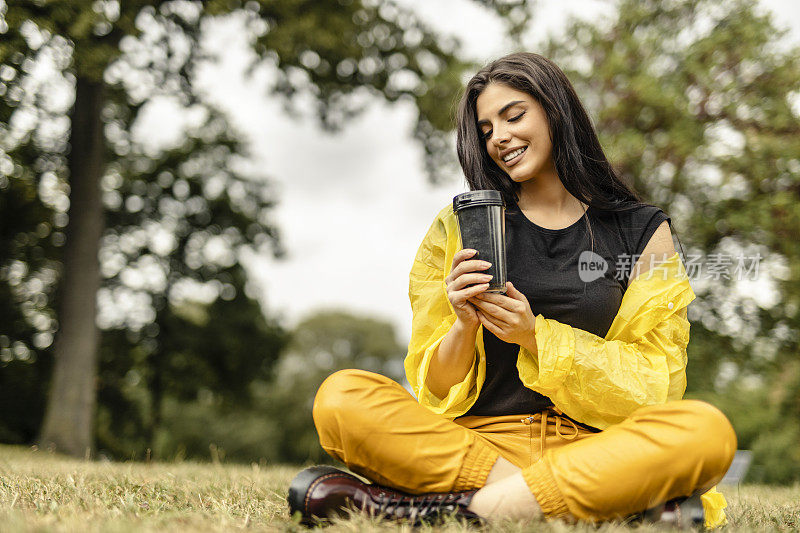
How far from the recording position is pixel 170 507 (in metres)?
2.35

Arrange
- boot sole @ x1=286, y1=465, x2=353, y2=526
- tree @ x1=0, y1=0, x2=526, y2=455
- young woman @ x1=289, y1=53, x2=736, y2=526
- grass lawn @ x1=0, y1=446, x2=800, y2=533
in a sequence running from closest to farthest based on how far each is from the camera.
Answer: grass lawn @ x1=0, y1=446, x2=800, y2=533
young woman @ x1=289, y1=53, x2=736, y2=526
boot sole @ x1=286, y1=465, x2=353, y2=526
tree @ x1=0, y1=0, x2=526, y2=455

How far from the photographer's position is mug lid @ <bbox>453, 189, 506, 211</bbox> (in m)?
2.04

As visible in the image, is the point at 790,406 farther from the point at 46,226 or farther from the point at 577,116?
the point at 46,226

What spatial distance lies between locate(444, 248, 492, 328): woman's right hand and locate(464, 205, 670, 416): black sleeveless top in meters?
0.40

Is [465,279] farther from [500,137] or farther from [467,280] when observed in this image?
[500,137]

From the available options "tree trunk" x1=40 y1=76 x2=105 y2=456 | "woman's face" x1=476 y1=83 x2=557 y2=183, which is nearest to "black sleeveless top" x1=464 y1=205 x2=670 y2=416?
"woman's face" x1=476 y1=83 x2=557 y2=183

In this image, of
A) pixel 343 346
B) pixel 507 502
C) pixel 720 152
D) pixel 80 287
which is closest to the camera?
pixel 507 502

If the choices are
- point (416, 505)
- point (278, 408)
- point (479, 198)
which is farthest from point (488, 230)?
point (278, 408)

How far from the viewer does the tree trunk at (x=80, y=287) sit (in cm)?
894

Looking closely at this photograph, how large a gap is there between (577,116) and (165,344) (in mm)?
13855

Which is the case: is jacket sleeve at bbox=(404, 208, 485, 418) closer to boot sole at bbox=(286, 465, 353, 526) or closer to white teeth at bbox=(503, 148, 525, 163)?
white teeth at bbox=(503, 148, 525, 163)

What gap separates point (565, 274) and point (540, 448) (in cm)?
63

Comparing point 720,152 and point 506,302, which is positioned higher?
point 720,152

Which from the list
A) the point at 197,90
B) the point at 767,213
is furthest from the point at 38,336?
the point at 767,213
